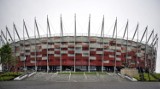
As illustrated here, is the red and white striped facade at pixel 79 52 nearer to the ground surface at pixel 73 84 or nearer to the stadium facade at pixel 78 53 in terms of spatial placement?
the stadium facade at pixel 78 53

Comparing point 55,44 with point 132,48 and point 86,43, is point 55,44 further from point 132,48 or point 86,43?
point 132,48

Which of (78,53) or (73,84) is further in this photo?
(78,53)

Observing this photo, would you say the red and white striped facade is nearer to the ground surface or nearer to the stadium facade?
the stadium facade

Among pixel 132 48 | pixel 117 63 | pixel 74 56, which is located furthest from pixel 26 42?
pixel 132 48

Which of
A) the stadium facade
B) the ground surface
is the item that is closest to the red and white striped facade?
the stadium facade

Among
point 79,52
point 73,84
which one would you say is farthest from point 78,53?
point 73,84

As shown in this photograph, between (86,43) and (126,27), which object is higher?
(126,27)

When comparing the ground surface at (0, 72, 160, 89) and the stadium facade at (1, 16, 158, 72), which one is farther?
the stadium facade at (1, 16, 158, 72)

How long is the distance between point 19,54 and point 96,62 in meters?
32.8

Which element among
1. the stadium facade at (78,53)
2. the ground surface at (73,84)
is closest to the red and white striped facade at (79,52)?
the stadium facade at (78,53)

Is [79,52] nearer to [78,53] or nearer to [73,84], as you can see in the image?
[78,53]

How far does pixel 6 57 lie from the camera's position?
202 feet

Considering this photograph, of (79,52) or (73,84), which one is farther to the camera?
(79,52)

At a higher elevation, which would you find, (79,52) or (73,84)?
→ (79,52)
